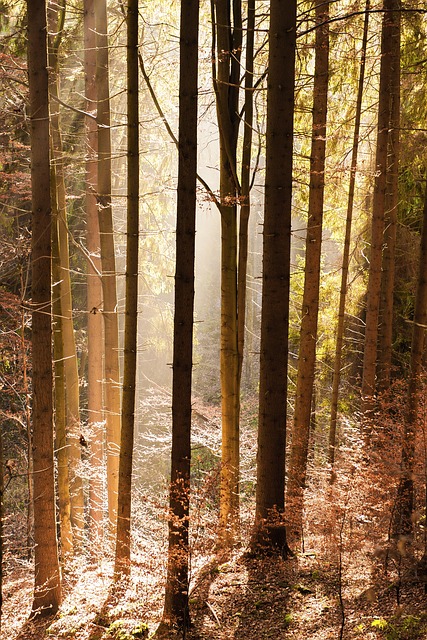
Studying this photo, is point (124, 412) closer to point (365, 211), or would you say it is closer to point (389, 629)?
point (389, 629)

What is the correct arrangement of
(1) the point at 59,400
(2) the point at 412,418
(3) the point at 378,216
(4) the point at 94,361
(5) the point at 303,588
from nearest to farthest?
(5) the point at 303,588 < (2) the point at 412,418 < (3) the point at 378,216 < (1) the point at 59,400 < (4) the point at 94,361

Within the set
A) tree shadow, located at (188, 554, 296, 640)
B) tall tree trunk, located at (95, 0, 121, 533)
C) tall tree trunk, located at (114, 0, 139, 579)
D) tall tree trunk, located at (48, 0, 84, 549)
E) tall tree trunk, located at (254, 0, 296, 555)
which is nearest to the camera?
tree shadow, located at (188, 554, 296, 640)

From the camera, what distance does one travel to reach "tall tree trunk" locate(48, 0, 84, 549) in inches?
368

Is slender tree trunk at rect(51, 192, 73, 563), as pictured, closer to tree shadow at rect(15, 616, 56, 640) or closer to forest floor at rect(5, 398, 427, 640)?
forest floor at rect(5, 398, 427, 640)

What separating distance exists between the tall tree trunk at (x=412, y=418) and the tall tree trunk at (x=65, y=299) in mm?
5240

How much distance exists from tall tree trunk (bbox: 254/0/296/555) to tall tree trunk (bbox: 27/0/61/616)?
257cm

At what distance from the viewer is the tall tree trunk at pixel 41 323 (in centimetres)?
654

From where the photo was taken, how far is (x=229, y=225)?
781 centimetres

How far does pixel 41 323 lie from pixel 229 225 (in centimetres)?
278

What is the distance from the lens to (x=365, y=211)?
1119cm

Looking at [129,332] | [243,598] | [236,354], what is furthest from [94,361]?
[243,598]

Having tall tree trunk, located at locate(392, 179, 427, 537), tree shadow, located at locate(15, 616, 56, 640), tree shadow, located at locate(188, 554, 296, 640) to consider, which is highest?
tall tree trunk, located at locate(392, 179, 427, 537)

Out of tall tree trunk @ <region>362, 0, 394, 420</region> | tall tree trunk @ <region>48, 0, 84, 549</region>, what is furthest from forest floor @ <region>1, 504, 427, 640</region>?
tall tree trunk @ <region>48, 0, 84, 549</region>

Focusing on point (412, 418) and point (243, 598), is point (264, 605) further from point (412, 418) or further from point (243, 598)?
point (412, 418)
